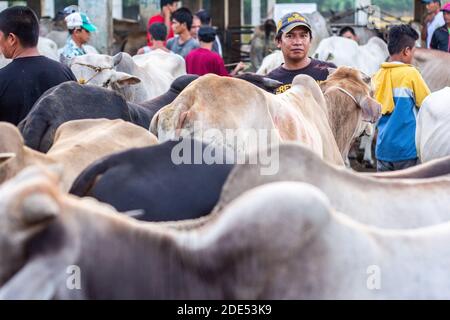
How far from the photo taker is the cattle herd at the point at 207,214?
2801 millimetres

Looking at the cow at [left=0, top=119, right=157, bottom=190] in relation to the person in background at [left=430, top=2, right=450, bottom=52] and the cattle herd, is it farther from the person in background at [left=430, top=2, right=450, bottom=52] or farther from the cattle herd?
the person in background at [left=430, top=2, right=450, bottom=52]

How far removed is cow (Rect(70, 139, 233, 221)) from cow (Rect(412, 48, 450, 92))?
10.3 metres

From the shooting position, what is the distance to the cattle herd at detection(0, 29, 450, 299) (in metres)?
2.80

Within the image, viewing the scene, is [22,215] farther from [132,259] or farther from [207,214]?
[207,214]

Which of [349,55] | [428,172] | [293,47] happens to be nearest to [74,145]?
[428,172]

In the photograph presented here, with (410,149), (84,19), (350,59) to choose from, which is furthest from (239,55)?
(410,149)

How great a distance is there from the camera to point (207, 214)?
142 inches

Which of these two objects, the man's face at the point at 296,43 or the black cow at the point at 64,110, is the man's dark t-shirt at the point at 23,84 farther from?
the man's face at the point at 296,43

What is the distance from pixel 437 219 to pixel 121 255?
48.4 inches

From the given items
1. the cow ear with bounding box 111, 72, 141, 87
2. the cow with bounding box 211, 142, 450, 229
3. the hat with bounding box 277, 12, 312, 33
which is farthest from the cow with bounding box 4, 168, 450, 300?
the cow ear with bounding box 111, 72, 141, 87

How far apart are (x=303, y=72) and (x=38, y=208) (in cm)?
520

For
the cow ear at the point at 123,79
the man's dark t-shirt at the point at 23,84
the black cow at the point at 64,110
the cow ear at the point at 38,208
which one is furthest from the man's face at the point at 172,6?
the cow ear at the point at 38,208

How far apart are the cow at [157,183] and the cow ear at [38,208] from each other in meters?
0.93
